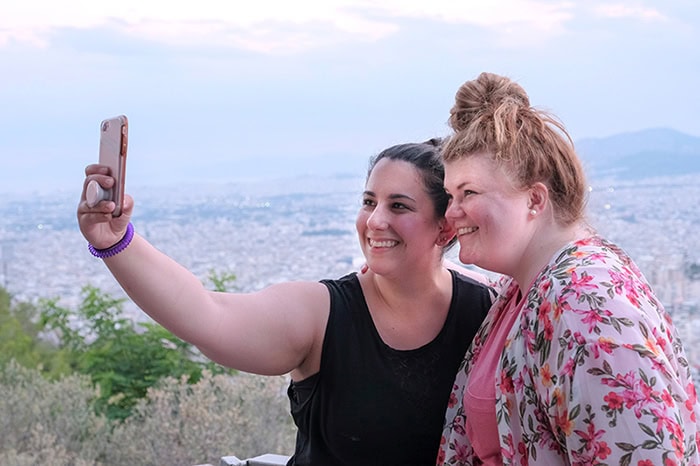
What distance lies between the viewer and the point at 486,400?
1528mm

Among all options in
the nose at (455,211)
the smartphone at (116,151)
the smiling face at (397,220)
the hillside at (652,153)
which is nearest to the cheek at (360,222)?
the smiling face at (397,220)

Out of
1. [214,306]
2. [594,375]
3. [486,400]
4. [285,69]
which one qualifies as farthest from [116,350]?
[594,375]

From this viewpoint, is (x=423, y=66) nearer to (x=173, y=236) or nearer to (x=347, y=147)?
(x=347, y=147)

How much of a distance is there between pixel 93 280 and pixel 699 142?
3.79m

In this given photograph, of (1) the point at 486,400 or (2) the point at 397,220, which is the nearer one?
(1) the point at 486,400

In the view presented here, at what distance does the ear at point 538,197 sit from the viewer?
5.10 feet

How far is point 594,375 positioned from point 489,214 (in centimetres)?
37

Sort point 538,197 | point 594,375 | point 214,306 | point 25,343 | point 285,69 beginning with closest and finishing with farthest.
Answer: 1. point 594,375
2. point 538,197
3. point 214,306
4. point 25,343
5. point 285,69

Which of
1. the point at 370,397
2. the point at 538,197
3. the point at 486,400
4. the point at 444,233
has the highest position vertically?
the point at 538,197

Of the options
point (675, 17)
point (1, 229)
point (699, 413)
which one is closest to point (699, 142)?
point (675, 17)

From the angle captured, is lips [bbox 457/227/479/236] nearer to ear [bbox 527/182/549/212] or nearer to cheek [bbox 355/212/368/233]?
ear [bbox 527/182/549/212]

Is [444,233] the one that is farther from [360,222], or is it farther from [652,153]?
[652,153]

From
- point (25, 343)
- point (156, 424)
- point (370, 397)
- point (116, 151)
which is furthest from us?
point (25, 343)

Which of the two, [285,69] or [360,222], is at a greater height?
[285,69]
